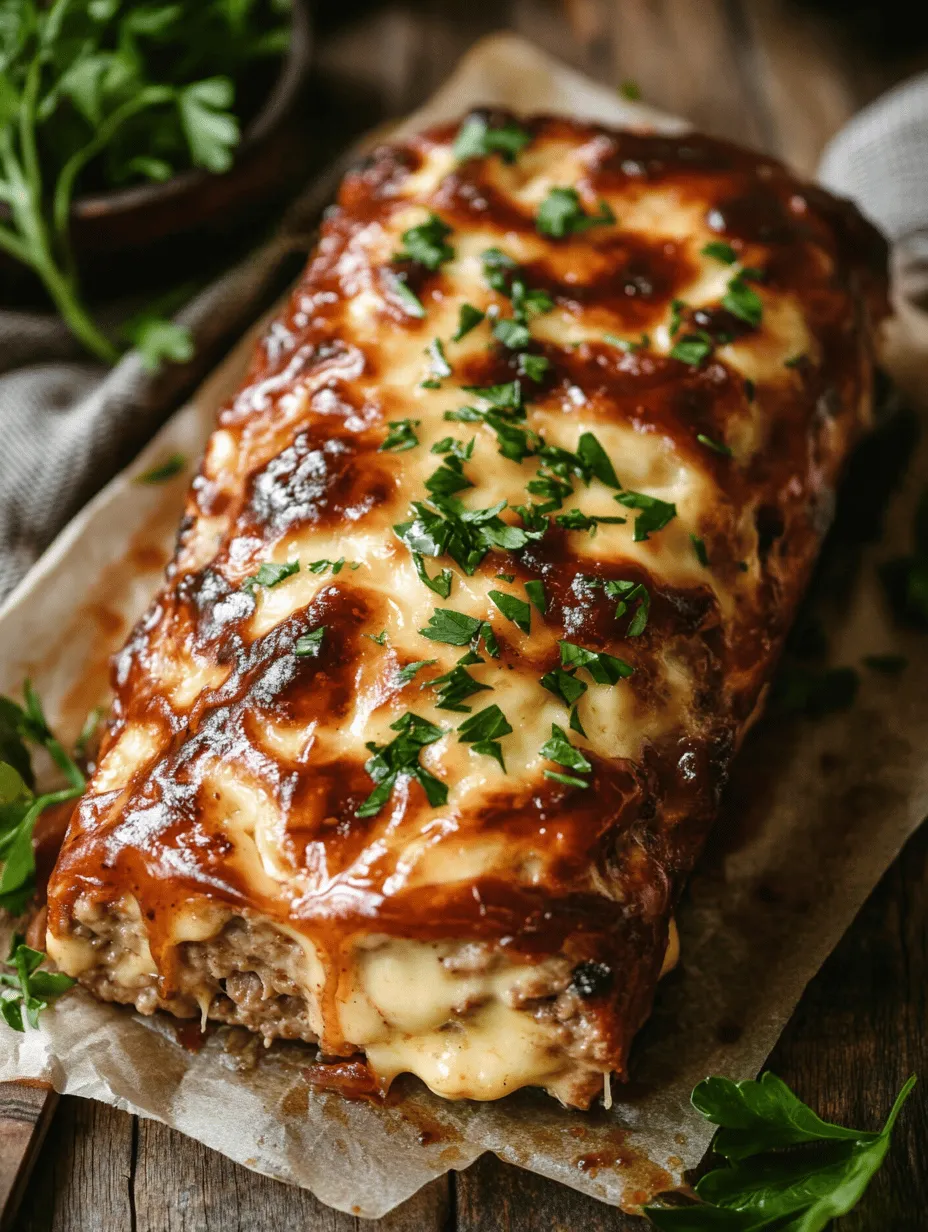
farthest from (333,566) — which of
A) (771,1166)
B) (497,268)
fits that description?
(771,1166)

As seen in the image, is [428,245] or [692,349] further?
[428,245]

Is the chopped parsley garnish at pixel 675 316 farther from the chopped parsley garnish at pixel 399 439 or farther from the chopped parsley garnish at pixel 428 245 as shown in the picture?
A: the chopped parsley garnish at pixel 399 439

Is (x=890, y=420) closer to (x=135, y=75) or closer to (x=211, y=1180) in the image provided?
(x=135, y=75)

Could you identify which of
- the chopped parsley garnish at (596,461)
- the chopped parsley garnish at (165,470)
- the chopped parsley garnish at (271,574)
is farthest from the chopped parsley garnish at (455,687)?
the chopped parsley garnish at (165,470)

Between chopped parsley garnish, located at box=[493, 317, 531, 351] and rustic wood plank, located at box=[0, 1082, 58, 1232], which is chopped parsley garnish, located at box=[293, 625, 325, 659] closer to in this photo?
chopped parsley garnish, located at box=[493, 317, 531, 351]

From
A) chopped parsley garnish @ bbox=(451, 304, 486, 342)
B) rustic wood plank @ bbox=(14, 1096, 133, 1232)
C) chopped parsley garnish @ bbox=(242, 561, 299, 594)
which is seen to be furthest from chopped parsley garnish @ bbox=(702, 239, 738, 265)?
rustic wood plank @ bbox=(14, 1096, 133, 1232)

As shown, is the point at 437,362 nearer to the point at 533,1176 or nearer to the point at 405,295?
the point at 405,295
